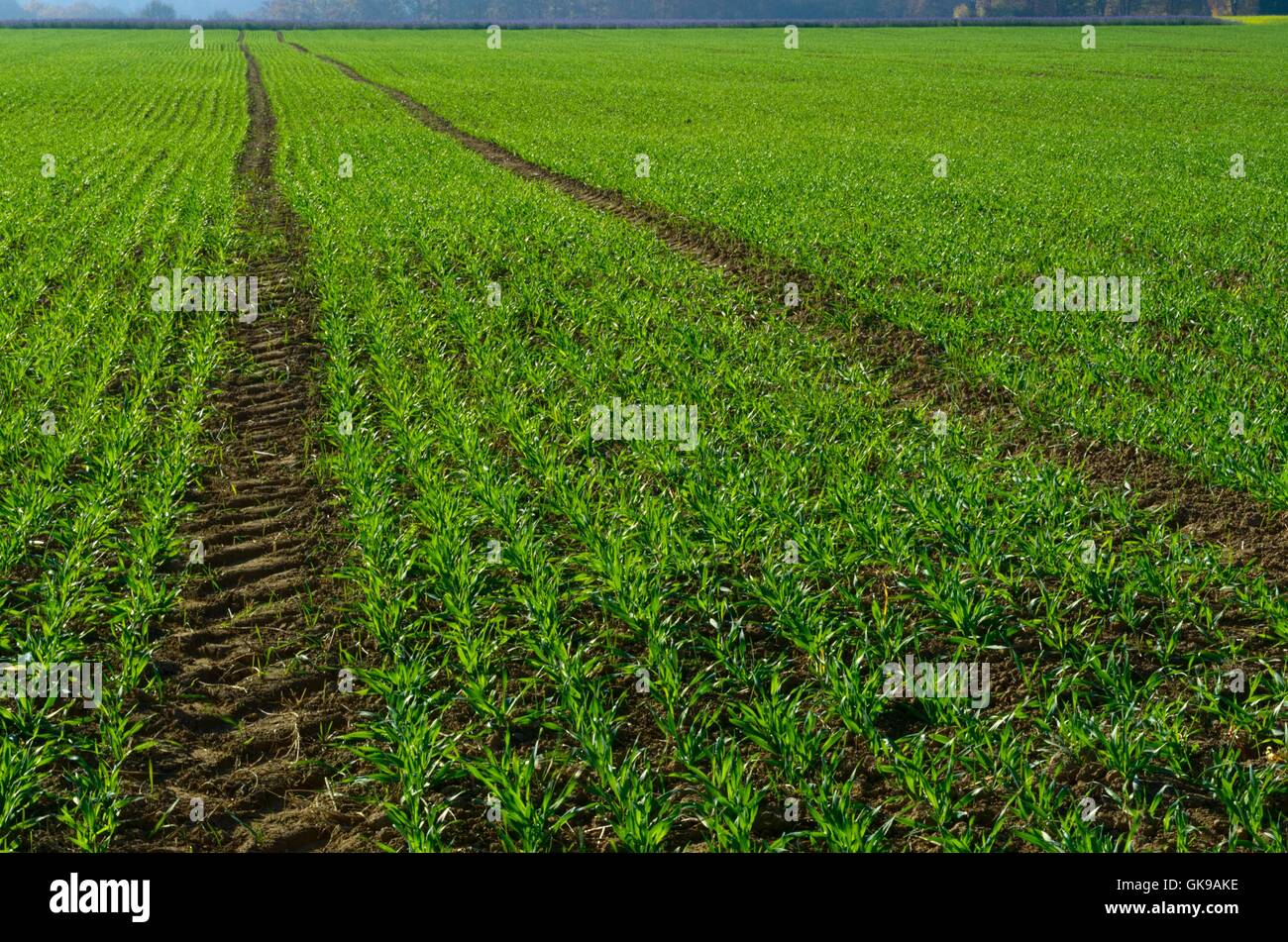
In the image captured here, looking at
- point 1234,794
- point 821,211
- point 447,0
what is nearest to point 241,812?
point 1234,794

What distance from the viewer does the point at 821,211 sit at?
1598 cm

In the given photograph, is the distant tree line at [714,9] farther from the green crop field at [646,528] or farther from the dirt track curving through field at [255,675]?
the dirt track curving through field at [255,675]

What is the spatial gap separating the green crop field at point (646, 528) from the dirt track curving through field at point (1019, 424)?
0.04 meters

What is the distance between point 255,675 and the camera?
4.75m

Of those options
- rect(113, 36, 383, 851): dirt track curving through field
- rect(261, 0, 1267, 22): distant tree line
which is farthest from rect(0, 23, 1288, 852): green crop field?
rect(261, 0, 1267, 22): distant tree line

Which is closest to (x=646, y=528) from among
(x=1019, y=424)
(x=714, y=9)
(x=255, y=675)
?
(x=255, y=675)

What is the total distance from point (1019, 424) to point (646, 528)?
11.4 ft

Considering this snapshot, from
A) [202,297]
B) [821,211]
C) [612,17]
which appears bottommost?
[202,297]

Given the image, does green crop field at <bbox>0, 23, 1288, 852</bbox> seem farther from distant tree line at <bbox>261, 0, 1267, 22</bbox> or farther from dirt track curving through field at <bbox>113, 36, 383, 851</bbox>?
distant tree line at <bbox>261, 0, 1267, 22</bbox>

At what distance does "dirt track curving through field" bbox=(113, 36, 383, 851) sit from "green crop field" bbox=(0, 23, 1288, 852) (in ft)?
0.08

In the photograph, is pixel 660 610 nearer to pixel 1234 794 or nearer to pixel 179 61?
pixel 1234 794

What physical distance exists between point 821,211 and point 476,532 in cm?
1151

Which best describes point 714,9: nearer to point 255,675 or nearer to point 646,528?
point 646,528

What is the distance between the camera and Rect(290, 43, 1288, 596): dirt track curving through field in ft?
20.0
